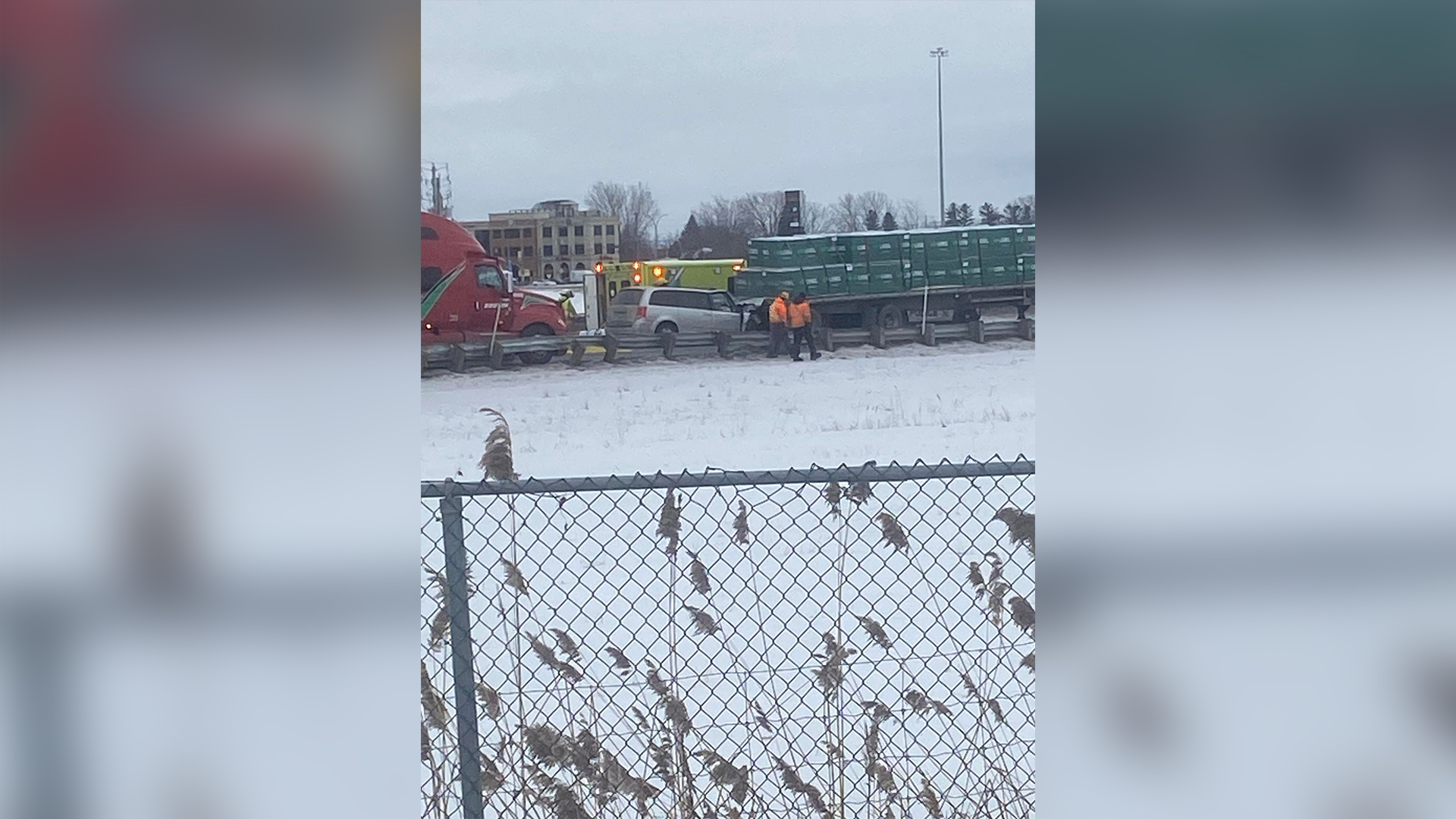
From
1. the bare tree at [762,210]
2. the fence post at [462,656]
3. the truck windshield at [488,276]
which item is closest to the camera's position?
the fence post at [462,656]

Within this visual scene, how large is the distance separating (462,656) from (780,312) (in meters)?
15.3

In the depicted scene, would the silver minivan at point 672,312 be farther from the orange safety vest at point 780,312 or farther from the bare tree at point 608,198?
the bare tree at point 608,198

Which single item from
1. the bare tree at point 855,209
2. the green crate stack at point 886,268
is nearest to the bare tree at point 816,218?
the bare tree at point 855,209

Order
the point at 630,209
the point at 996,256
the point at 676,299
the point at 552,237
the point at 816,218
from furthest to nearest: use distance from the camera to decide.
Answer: the point at 630,209
the point at 552,237
the point at 816,218
the point at 996,256
the point at 676,299

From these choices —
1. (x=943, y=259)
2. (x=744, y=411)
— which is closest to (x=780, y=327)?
(x=943, y=259)

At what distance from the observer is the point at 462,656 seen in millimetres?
2023

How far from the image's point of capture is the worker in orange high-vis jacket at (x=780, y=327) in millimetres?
17156

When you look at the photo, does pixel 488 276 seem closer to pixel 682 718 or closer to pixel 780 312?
pixel 780 312

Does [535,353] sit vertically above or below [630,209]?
below

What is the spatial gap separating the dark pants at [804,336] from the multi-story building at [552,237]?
3927mm

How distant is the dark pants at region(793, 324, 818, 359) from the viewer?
56.1 ft

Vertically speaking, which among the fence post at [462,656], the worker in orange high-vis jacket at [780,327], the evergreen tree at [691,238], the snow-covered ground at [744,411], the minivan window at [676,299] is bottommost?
the snow-covered ground at [744,411]
